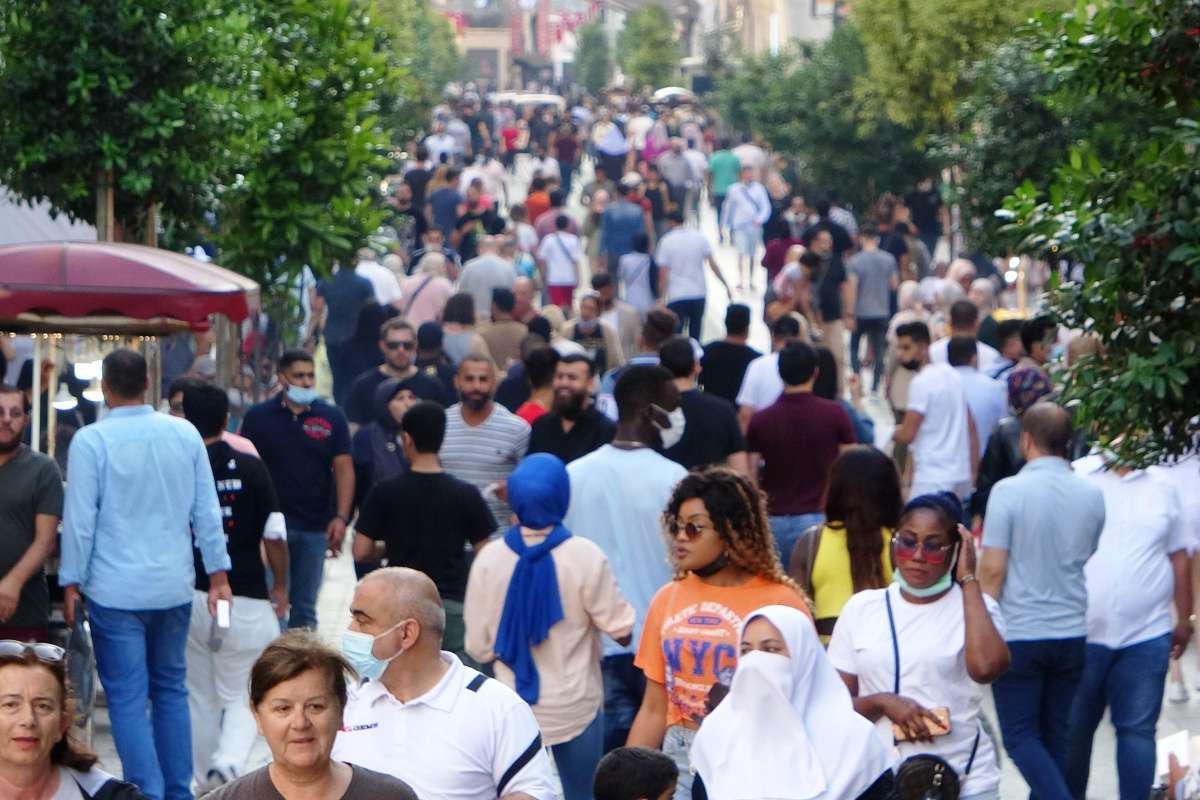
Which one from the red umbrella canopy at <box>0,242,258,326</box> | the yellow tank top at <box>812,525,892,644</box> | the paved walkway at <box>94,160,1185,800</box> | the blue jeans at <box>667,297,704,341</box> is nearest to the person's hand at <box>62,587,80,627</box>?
the paved walkway at <box>94,160,1185,800</box>

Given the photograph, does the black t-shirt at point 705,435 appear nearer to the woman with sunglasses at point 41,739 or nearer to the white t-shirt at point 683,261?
the woman with sunglasses at point 41,739

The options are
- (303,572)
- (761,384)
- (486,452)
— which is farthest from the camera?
(761,384)

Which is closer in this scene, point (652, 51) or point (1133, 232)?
point (1133, 232)

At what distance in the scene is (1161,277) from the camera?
723 centimetres

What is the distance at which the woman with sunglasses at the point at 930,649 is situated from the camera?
6.94 m

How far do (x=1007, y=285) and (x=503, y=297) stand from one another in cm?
825

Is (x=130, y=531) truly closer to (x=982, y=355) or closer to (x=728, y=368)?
(x=728, y=368)

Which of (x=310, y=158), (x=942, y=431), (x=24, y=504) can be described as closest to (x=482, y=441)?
(x=24, y=504)

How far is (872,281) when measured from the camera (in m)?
21.0

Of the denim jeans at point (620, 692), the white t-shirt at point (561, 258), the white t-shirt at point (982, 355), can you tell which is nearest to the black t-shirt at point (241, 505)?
the denim jeans at point (620, 692)

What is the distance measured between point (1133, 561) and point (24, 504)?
410 cm

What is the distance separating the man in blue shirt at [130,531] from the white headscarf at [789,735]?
3.42 meters

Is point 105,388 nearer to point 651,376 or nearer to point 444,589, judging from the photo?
point 444,589

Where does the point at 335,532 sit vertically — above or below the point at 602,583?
below
